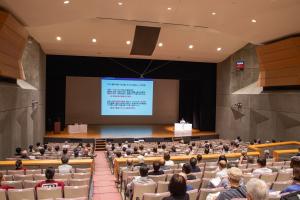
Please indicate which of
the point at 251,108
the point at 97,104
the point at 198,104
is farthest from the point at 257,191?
the point at 97,104

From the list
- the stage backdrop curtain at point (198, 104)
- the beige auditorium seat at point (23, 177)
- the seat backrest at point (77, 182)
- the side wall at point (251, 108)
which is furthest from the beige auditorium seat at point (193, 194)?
the stage backdrop curtain at point (198, 104)

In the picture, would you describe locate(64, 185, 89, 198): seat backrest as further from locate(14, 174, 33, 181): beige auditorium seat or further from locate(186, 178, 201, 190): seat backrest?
locate(186, 178, 201, 190): seat backrest

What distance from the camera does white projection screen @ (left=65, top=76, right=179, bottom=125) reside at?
83.9 feet

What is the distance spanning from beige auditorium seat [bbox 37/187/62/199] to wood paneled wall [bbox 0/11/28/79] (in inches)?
273

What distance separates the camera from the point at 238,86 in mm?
20734

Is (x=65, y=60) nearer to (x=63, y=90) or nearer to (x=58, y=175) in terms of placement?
(x=63, y=90)

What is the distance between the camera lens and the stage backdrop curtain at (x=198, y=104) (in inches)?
952

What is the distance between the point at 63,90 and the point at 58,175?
1761 cm

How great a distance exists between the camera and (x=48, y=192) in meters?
4.73

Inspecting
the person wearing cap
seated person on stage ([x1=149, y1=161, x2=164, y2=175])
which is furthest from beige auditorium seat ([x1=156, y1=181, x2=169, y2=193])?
the person wearing cap

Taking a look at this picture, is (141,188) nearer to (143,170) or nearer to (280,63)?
(143,170)

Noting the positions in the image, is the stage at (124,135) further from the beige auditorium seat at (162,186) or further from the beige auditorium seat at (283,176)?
the beige auditorium seat at (162,186)

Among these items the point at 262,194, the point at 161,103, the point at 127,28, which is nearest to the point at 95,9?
the point at 127,28

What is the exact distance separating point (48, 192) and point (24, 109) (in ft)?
34.2
